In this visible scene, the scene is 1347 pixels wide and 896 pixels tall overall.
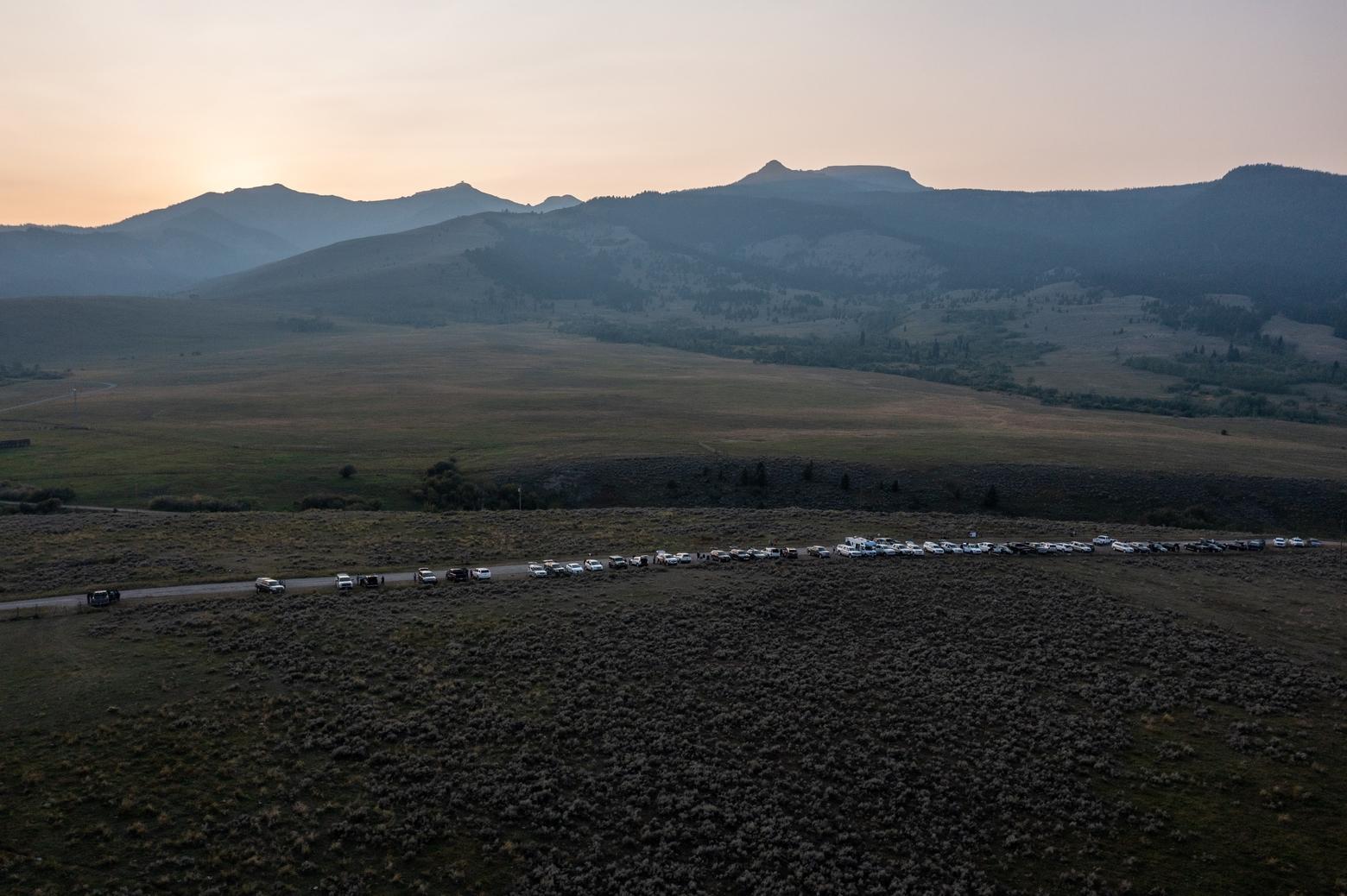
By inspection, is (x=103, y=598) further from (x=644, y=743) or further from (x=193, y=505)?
(x=193, y=505)

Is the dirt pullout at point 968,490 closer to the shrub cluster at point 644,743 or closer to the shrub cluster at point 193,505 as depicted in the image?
the shrub cluster at point 193,505

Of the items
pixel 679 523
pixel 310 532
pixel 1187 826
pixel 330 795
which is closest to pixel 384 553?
pixel 310 532

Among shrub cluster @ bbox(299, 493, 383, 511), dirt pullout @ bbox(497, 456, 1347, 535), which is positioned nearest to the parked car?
shrub cluster @ bbox(299, 493, 383, 511)

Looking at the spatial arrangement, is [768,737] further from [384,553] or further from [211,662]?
[384,553]

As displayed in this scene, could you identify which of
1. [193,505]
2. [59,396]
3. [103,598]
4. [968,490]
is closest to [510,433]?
[193,505]

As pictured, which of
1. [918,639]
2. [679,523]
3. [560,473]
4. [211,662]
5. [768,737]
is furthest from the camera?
[560,473]

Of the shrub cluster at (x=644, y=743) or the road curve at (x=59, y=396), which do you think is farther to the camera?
the road curve at (x=59, y=396)

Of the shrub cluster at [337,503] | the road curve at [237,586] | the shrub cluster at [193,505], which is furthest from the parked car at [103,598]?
the shrub cluster at [193,505]
